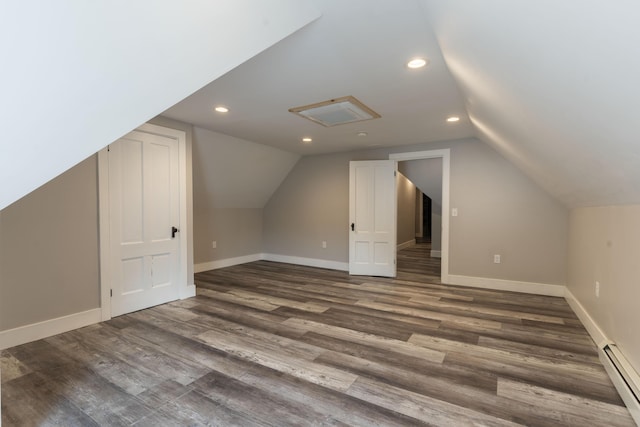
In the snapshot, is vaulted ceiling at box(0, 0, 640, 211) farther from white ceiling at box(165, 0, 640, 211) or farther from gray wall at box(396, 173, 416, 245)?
gray wall at box(396, 173, 416, 245)

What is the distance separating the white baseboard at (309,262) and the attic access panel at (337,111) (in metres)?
2.85

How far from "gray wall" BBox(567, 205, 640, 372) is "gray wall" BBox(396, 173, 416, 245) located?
4635mm

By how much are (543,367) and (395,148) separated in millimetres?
3630

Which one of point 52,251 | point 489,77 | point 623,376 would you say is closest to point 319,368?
point 623,376

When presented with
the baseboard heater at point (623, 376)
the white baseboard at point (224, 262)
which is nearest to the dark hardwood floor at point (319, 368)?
the baseboard heater at point (623, 376)

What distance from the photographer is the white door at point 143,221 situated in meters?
3.09

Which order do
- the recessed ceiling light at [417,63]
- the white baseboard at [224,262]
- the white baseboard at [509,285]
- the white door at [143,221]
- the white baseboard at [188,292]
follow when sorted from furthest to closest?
the white baseboard at [224,262], the white baseboard at [509,285], the white baseboard at [188,292], the white door at [143,221], the recessed ceiling light at [417,63]

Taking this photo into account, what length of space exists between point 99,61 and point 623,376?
10.8 ft

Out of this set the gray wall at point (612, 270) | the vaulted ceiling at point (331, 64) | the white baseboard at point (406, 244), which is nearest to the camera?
the vaulted ceiling at point (331, 64)

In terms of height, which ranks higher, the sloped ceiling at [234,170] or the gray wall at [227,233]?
the sloped ceiling at [234,170]

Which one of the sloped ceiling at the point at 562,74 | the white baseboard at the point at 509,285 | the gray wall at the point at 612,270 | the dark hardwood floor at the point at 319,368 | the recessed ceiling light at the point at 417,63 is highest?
the recessed ceiling light at the point at 417,63

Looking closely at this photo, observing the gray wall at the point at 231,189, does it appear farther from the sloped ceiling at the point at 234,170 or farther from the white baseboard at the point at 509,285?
the white baseboard at the point at 509,285

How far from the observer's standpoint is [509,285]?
4.09 meters

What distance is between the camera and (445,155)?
4.47 metres
